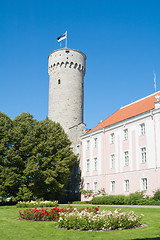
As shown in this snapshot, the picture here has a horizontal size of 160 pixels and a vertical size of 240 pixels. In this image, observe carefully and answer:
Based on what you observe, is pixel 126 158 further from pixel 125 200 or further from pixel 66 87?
pixel 66 87

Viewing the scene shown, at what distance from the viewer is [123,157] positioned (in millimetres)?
34281

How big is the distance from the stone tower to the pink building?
25.4 feet

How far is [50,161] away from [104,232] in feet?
86.5

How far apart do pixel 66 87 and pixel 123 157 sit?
20644 mm

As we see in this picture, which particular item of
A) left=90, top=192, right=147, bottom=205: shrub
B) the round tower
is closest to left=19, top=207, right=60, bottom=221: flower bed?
left=90, top=192, right=147, bottom=205: shrub

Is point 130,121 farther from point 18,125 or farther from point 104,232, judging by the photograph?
point 104,232

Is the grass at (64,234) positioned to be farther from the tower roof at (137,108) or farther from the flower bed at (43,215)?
the tower roof at (137,108)

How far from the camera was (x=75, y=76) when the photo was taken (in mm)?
51375

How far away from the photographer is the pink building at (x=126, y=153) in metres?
30.1

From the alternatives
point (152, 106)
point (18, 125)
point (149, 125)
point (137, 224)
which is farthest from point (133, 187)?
point (137, 224)

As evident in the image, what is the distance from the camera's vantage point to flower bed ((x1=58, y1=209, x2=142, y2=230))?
1230 cm

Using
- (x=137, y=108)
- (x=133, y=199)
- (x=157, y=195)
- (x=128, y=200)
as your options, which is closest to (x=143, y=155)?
(x=133, y=199)

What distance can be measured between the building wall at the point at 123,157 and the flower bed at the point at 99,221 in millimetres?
17029

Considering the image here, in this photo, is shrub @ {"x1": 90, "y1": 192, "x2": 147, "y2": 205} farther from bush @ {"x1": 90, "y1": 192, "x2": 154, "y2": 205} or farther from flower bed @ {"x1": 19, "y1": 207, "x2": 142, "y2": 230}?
flower bed @ {"x1": 19, "y1": 207, "x2": 142, "y2": 230}
